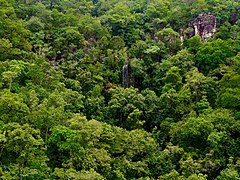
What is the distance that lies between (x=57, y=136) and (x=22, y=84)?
625 cm

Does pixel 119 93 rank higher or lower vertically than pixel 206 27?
lower

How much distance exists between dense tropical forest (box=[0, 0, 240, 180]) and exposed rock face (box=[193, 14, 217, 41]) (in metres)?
0.13

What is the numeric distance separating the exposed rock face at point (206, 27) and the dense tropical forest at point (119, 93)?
0.44 feet

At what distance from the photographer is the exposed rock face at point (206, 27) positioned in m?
29.6

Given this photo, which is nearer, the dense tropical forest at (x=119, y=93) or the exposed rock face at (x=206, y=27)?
the dense tropical forest at (x=119, y=93)

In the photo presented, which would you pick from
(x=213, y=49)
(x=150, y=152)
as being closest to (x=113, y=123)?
(x=150, y=152)

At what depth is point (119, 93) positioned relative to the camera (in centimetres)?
2197

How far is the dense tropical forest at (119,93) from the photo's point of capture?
14.6m

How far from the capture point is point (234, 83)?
64.4 ft

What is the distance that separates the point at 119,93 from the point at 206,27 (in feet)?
42.0

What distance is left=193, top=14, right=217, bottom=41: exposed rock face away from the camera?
2958 cm

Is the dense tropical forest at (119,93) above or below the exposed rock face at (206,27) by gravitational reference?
below

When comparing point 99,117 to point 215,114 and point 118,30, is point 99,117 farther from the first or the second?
point 118,30

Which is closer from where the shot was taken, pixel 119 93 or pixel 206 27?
pixel 119 93
